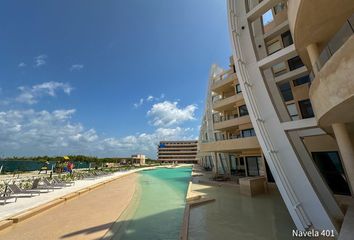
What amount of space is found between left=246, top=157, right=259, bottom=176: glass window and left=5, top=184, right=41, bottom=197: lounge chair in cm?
1963

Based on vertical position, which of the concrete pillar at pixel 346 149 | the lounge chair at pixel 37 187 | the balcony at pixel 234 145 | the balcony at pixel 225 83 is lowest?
the lounge chair at pixel 37 187

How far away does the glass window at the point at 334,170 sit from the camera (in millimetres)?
12500

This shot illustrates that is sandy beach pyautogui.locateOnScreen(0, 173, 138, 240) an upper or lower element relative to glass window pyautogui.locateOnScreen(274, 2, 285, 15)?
lower

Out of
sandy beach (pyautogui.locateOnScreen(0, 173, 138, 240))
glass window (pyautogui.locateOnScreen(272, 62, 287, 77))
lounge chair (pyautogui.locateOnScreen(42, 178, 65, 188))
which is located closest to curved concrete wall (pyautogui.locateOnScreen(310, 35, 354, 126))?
sandy beach (pyautogui.locateOnScreen(0, 173, 138, 240))

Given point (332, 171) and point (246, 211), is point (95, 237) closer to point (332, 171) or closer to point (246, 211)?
point (246, 211)

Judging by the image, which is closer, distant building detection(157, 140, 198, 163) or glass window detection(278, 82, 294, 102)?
glass window detection(278, 82, 294, 102)

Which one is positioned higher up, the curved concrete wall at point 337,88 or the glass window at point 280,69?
the glass window at point 280,69

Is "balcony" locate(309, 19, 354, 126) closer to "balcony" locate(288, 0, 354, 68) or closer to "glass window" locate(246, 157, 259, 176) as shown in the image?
"balcony" locate(288, 0, 354, 68)

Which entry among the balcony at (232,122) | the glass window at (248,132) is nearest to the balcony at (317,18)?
the balcony at (232,122)

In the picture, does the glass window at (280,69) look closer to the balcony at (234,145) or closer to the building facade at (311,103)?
the building facade at (311,103)

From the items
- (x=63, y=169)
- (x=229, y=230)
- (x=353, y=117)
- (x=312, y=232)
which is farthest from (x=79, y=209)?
(x=63, y=169)

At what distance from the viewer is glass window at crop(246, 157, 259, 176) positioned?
20.7 m

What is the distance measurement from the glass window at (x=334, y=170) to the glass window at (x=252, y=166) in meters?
7.34

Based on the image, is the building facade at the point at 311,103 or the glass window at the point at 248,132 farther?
the glass window at the point at 248,132
